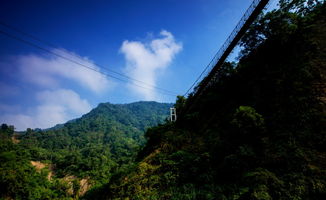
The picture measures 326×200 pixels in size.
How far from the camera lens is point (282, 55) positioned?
15438 mm

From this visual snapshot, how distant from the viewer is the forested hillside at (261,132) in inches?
343

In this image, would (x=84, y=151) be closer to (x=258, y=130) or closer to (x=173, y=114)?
(x=173, y=114)

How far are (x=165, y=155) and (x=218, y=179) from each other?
233 inches

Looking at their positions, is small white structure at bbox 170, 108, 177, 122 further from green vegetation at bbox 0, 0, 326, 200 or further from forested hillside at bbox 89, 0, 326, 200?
forested hillside at bbox 89, 0, 326, 200

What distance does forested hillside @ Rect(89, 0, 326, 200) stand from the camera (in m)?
8.70

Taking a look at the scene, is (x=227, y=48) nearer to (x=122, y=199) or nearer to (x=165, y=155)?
(x=165, y=155)

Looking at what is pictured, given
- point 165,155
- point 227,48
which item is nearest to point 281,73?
point 227,48

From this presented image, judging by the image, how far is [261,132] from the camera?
1121cm

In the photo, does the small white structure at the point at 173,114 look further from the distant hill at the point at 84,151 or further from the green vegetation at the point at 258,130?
the distant hill at the point at 84,151

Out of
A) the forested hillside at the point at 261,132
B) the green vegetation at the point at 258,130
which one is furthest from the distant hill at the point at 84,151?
the forested hillside at the point at 261,132

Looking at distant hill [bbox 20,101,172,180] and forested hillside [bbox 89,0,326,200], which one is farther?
distant hill [bbox 20,101,172,180]

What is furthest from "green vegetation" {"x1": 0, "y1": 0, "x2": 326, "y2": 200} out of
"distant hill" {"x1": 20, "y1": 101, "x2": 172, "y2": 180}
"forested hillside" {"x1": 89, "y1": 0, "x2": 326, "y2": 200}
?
"distant hill" {"x1": 20, "y1": 101, "x2": 172, "y2": 180}

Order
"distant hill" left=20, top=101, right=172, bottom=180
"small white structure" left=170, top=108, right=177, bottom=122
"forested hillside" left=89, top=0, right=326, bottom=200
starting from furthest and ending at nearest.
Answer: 1. "distant hill" left=20, top=101, right=172, bottom=180
2. "small white structure" left=170, top=108, right=177, bottom=122
3. "forested hillside" left=89, top=0, right=326, bottom=200

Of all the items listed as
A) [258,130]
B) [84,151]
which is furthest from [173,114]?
[84,151]
